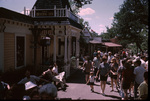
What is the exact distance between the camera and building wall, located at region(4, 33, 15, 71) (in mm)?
8953

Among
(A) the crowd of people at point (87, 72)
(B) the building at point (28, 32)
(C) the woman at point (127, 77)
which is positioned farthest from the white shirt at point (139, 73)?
(B) the building at point (28, 32)

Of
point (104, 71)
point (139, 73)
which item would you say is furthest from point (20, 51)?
point (139, 73)

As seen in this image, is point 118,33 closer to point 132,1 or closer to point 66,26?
point 132,1

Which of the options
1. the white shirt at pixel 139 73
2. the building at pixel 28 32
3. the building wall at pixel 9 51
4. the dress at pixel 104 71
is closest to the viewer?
the white shirt at pixel 139 73

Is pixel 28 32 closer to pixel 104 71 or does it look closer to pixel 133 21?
pixel 104 71

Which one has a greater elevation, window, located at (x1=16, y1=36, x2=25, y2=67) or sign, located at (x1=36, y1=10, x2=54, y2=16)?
sign, located at (x1=36, y1=10, x2=54, y2=16)

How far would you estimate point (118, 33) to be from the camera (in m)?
Answer: 36.5

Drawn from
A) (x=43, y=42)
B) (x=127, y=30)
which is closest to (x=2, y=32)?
(x=43, y=42)

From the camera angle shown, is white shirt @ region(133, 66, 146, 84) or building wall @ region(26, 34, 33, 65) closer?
white shirt @ region(133, 66, 146, 84)

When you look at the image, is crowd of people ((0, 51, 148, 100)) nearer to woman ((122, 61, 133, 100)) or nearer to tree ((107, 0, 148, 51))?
woman ((122, 61, 133, 100))

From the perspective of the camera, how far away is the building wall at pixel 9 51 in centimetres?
895

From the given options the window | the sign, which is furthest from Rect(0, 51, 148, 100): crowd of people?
the sign

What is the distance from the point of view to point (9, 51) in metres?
9.30

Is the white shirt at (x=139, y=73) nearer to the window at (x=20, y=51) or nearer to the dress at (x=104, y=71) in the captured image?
the dress at (x=104, y=71)
